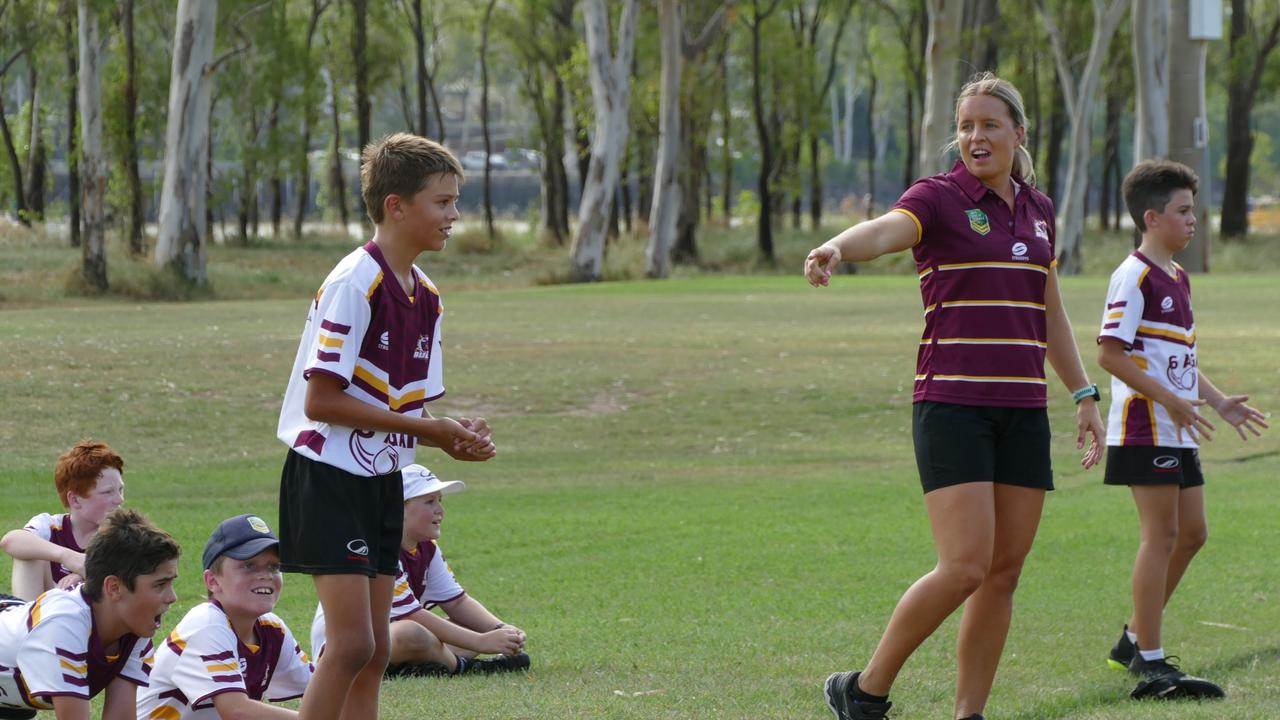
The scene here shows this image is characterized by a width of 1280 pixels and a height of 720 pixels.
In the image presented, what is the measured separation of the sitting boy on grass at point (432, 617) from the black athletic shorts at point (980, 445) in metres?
2.03

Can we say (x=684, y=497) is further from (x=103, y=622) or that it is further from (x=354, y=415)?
(x=354, y=415)

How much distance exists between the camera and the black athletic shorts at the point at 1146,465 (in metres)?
6.54

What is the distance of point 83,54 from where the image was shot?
29375 millimetres

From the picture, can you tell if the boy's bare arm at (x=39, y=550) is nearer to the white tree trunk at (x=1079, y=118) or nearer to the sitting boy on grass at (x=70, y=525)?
the sitting boy on grass at (x=70, y=525)

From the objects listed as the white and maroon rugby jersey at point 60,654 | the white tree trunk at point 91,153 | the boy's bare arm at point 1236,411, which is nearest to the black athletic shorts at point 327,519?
the white and maroon rugby jersey at point 60,654

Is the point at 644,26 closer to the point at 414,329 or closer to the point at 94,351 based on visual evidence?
the point at 94,351

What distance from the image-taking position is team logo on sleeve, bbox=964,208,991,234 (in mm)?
5258

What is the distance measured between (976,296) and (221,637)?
2527 millimetres

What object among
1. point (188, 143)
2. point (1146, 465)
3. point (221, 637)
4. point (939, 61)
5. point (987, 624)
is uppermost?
point (939, 61)

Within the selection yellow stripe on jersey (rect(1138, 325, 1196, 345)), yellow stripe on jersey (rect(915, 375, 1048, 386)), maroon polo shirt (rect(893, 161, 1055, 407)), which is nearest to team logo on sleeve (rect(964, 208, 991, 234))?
maroon polo shirt (rect(893, 161, 1055, 407))

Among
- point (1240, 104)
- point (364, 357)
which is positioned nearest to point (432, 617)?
point (364, 357)

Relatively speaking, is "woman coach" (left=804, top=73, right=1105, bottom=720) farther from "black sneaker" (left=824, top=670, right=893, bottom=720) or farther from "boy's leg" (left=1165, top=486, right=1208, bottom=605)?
"boy's leg" (left=1165, top=486, right=1208, bottom=605)

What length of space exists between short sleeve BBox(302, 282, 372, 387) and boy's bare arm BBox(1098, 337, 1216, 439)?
2996 millimetres

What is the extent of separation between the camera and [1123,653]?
685 centimetres
